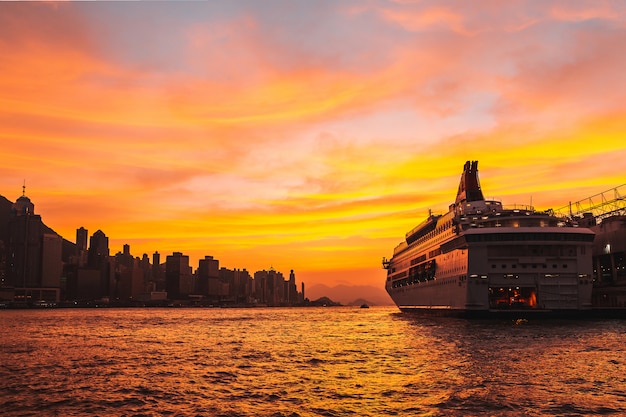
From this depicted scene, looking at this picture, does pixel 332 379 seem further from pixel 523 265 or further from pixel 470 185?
pixel 470 185

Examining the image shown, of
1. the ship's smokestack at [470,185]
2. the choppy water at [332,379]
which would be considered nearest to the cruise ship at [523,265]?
the choppy water at [332,379]

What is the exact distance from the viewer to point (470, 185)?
14475cm

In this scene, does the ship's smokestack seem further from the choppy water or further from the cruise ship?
the choppy water

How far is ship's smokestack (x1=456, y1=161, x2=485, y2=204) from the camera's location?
5621 inches

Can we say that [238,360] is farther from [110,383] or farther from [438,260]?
[438,260]

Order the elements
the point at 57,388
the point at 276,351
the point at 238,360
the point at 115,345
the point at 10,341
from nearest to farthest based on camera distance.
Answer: the point at 57,388 < the point at 238,360 < the point at 276,351 < the point at 115,345 < the point at 10,341

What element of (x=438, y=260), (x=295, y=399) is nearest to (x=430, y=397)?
(x=295, y=399)

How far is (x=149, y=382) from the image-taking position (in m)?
44.5

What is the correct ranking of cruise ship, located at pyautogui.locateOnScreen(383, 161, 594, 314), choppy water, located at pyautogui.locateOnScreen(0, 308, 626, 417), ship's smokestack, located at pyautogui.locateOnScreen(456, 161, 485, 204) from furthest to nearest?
ship's smokestack, located at pyautogui.locateOnScreen(456, 161, 485, 204), cruise ship, located at pyautogui.locateOnScreen(383, 161, 594, 314), choppy water, located at pyautogui.locateOnScreen(0, 308, 626, 417)

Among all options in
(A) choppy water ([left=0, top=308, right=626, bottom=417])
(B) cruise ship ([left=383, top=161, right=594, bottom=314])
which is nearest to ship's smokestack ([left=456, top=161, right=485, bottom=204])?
(B) cruise ship ([left=383, top=161, right=594, bottom=314])

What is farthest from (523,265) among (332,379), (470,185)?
(332,379)

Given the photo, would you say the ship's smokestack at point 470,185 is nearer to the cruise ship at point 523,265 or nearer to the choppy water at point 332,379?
the cruise ship at point 523,265

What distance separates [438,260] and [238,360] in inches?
3077

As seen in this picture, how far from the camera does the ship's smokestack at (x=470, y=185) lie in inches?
5621
